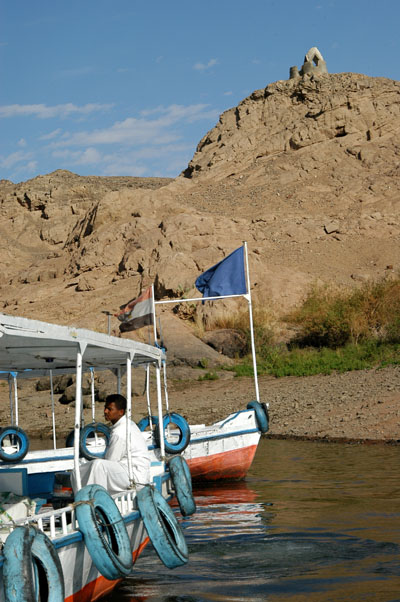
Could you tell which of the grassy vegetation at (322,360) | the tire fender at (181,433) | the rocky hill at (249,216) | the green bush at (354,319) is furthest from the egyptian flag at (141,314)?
the rocky hill at (249,216)

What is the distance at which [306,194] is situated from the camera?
43.8m

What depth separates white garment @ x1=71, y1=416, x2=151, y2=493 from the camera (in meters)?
7.36

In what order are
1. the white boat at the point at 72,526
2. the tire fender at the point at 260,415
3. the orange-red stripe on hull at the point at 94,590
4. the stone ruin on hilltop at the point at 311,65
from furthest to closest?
1. the stone ruin on hilltop at the point at 311,65
2. the tire fender at the point at 260,415
3. the orange-red stripe on hull at the point at 94,590
4. the white boat at the point at 72,526

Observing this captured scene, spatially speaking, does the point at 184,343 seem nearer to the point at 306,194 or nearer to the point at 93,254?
the point at 93,254

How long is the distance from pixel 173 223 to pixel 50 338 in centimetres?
3212

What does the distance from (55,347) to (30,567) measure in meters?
2.62

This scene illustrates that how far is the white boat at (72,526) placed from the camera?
16.4ft

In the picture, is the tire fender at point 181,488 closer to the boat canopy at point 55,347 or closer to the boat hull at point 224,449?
the boat canopy at point 55,347

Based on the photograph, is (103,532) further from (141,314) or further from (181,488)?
(141,314)

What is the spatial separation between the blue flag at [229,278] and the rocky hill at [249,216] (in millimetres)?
11509

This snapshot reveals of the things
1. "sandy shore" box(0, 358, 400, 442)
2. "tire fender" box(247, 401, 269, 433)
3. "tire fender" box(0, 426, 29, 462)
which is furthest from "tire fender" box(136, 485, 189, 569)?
"sandy shore" box(0, 358, 400, 442)

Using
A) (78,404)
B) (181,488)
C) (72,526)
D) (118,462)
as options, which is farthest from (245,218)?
(72,526)

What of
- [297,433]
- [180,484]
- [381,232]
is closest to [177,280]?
Answer: [381,232]

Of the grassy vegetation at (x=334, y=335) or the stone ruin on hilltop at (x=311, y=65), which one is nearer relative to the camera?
the grassy vegetation at (x=334, y=335)
